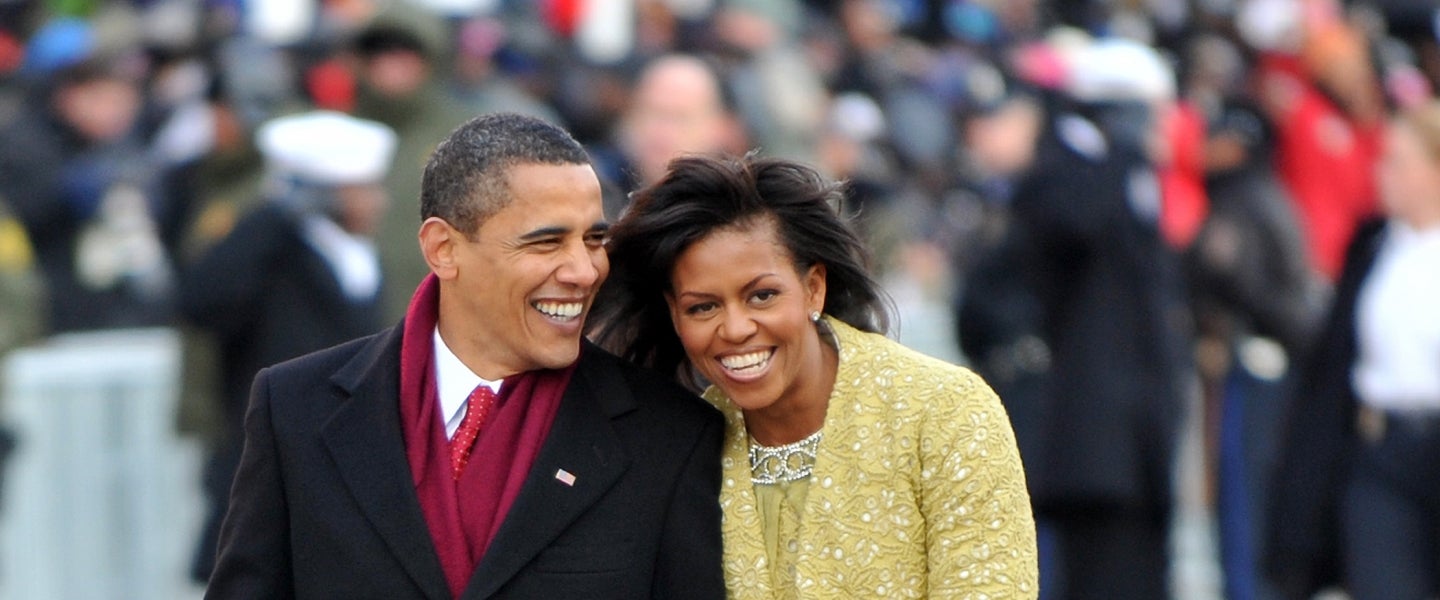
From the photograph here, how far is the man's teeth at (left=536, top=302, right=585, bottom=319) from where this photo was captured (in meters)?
4.31

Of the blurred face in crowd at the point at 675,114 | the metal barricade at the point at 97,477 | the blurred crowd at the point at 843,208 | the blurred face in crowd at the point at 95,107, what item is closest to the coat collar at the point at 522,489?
the blurred crowd at the point at 843,208

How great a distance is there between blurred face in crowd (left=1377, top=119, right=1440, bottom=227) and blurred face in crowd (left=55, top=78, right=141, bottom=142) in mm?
5337

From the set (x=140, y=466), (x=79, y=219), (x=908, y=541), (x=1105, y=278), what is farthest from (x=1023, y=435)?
(x=908, y=541)

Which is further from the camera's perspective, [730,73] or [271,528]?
[730,73]

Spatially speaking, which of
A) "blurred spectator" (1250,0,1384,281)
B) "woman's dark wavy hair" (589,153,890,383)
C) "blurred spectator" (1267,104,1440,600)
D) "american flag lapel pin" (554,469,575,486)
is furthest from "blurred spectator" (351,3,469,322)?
"blurred spectator" (1250,0,1384,281)

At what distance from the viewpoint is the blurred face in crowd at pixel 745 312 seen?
14.2 ft

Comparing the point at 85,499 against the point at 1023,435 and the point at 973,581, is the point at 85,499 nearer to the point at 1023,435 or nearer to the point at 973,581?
the point at 1023,435

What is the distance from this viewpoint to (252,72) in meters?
9.94

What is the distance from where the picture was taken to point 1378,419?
7.59m

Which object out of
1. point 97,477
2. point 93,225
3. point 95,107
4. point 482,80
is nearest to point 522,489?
point 97,477

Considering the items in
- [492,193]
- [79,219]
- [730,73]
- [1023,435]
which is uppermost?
[730,73]

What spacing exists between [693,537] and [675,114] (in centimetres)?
498

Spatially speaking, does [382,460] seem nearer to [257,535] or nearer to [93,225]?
[257,535]

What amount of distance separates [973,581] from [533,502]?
722mm
